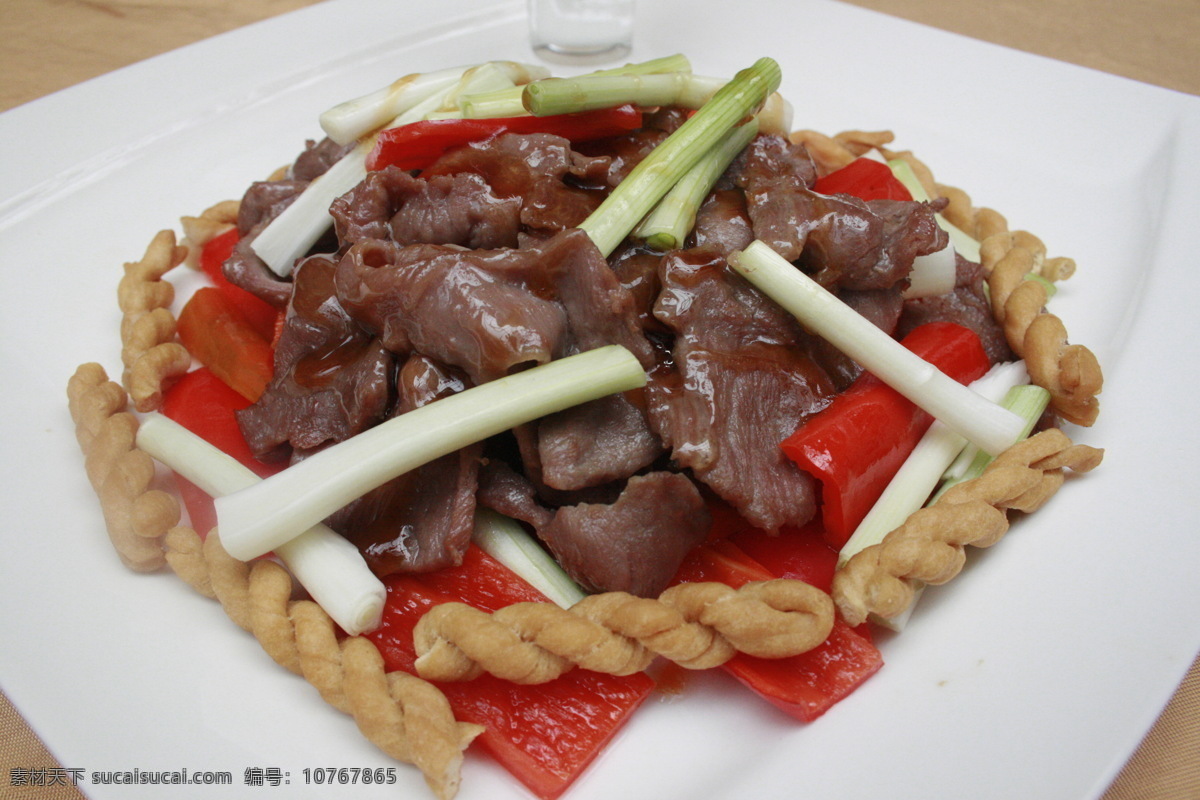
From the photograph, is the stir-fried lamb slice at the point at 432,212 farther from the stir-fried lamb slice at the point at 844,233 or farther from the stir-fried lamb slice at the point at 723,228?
the stir-fried lamb slice at the point at 844,233

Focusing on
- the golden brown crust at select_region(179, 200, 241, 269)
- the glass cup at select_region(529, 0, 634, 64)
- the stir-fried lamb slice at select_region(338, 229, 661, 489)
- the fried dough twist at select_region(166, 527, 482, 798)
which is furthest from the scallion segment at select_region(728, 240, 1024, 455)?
the glass cup at select_region(529, 0, 634, 64)

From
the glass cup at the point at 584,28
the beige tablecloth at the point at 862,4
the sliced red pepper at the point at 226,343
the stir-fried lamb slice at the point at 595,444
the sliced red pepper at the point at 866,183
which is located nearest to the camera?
the stir-fried lamb slice at the point at 595,444

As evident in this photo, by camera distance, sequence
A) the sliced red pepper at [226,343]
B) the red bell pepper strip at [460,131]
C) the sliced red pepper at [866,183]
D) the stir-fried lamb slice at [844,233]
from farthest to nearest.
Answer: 1. the sliced red pepper at [866,183]
2. the sliced red pepper at [226,343]
3. the red bell pepper strip at [460,131]
4. the stir-fried lamb slice at [844,233]

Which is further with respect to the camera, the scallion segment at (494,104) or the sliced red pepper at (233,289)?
the sliced red pepper at (233,289)

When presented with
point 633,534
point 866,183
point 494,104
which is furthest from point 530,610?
point 866,183

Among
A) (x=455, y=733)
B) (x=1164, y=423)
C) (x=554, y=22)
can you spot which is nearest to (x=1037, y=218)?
(x=1164, y=423)

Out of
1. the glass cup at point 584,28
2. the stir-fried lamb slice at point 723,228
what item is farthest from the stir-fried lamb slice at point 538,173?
the glass cup at point 584,28
